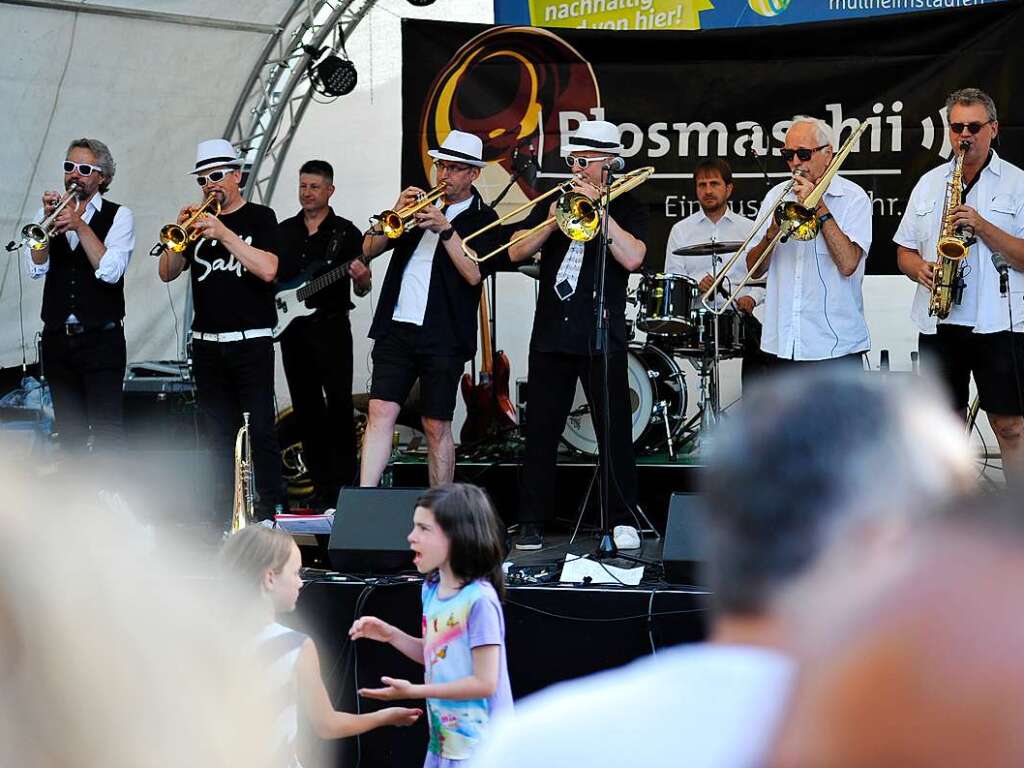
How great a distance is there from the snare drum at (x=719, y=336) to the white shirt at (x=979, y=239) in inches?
53.2

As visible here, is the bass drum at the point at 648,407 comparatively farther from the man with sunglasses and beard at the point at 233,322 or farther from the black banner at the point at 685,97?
the man with sunglasses and beard at the point at 233,322

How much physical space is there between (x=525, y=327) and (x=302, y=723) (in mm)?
5409

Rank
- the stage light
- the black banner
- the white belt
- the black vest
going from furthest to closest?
the stage light, the black banner, the black vest, the white belt

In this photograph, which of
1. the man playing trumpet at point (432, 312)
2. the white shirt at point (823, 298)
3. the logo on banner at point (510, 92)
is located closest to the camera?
the white shirt at point (823, 298)

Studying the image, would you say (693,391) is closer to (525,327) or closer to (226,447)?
(525,327)

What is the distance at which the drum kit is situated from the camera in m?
6.91

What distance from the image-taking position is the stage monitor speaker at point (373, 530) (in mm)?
5250

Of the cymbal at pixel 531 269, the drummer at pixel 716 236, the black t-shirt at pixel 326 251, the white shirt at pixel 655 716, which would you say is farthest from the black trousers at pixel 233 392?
the white shirt at pixel 655 716

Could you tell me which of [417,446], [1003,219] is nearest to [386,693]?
[1003,219]

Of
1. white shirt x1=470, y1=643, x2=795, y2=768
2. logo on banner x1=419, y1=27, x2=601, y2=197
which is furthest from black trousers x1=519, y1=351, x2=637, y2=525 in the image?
white shirt x1=470, y1=643, x2=795, y2=768

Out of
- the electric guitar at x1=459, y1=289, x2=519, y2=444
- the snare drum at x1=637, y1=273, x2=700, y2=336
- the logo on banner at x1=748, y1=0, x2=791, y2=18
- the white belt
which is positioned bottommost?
the electric guitar at x1=459, y1=289, x2=519, y2=444

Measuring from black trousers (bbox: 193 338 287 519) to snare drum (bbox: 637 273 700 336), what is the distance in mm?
1944

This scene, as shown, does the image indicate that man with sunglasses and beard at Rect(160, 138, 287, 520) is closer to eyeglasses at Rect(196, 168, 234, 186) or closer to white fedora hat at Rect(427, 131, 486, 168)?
eyeglasses at Rect(196, 168, 234, 186)

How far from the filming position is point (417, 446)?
26.2ft
